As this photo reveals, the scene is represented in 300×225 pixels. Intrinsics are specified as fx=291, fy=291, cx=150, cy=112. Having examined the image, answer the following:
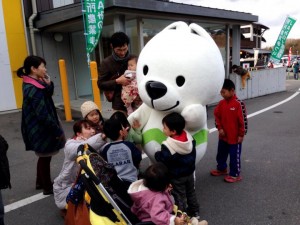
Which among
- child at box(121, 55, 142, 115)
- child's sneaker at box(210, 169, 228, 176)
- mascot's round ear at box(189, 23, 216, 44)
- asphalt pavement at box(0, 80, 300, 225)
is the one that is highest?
mascot's round ear at box(189, 23, 216, 44)

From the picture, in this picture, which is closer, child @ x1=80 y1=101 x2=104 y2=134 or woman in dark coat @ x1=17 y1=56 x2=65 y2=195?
child @ x1=80 y1=101 x2=104 y2=134

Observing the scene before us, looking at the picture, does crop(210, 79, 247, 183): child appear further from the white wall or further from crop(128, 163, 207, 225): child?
the white wall

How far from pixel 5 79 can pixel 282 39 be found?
12045mm

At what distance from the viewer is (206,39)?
9.42 feet

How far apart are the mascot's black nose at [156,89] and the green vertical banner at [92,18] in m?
4.36

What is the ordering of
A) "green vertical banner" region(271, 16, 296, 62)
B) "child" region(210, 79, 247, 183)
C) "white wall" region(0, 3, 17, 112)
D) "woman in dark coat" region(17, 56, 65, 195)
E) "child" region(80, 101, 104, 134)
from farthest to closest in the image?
"green vertical banner" region(271, 16, 296, 62) → "white wall" region(0, 3, 17, 112) → "child" region(210, 79, 247, 183) → "woman in dark coat" region(17, 56, 65, 195) → "child" region(80, 101, 104, 134)

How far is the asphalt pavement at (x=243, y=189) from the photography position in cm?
315

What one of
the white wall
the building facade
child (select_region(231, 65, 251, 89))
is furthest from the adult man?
child (select_region(231, 65, 251, 89))

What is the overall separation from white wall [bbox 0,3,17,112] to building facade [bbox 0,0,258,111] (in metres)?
0.31

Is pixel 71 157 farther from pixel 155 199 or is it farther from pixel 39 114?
pixel 155 199

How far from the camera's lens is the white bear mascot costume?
104 inches

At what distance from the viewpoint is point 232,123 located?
144 inches

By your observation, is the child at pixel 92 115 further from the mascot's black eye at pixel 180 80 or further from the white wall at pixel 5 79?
the white wall at pixel 5 79

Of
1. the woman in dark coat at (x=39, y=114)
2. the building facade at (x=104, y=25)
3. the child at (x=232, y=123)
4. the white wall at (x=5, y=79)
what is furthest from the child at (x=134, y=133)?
the white wall at (x=5, y=79)
